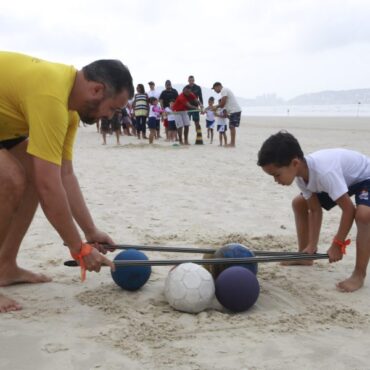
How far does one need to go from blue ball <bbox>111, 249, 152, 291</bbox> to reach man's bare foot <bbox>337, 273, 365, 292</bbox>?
1416mm

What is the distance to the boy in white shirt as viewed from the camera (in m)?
3.53

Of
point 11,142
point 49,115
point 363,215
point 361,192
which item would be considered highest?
point 49,115

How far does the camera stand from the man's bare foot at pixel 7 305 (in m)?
3.07

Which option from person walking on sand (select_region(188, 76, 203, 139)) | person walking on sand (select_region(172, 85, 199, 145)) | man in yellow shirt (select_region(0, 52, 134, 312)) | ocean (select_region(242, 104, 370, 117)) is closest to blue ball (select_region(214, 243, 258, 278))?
man in yellow shirt (select_region(0, 52, 134, 312))

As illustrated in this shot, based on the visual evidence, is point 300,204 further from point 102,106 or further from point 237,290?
point 102,106

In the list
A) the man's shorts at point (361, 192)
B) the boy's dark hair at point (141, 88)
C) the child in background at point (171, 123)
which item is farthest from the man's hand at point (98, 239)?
the boy's dark hair at point (141, 88)

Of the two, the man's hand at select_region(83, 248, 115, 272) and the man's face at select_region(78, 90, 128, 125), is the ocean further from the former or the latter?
the man's hand at select_region(83, 248, 115, 272)

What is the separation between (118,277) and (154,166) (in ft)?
21.0

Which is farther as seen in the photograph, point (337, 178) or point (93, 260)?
point (337, 178)

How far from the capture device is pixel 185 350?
8.52 ft

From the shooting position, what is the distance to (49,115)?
2.60 meters

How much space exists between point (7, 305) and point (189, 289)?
114 centimetres

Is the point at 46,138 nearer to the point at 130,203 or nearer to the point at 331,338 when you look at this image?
the point at 331,338

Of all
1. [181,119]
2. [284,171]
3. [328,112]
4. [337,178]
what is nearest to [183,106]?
[181,119]
